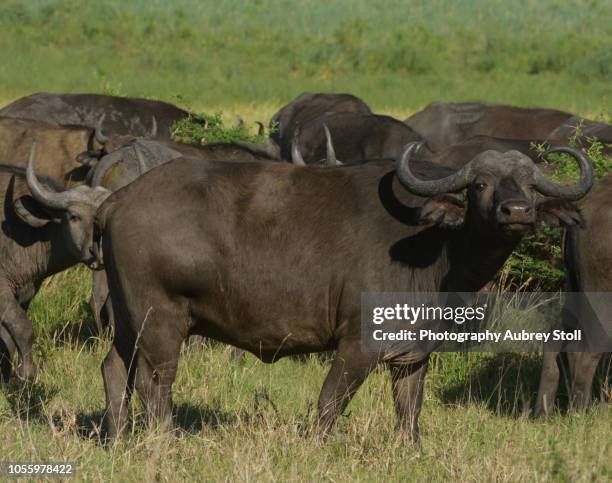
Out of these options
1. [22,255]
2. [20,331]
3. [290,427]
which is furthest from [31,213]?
[290,427]

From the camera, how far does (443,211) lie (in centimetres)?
618

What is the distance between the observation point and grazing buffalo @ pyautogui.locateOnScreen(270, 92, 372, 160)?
56.2 feet

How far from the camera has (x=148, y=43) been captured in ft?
127

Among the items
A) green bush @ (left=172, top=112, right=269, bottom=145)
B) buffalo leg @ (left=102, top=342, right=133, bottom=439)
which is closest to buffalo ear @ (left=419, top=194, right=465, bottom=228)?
buffalo leg @ (left=102, top=342, right=133, bottom=439)

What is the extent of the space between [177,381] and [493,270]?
8.76 feet

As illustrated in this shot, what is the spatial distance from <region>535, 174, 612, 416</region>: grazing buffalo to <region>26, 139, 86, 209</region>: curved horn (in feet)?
11.0

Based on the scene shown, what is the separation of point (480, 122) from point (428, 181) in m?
10.2

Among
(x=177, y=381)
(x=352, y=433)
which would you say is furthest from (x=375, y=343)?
(x=177, y=381)

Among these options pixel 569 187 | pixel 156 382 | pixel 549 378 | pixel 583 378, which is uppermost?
pixel 569 187

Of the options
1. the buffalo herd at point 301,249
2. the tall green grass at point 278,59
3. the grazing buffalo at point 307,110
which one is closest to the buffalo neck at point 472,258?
the buffalo herd at point 301,249

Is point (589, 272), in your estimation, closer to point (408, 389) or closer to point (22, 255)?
point (408, 389)

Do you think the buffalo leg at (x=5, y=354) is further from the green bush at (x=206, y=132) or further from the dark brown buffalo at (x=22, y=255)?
the green bush at (x=206, y=132)

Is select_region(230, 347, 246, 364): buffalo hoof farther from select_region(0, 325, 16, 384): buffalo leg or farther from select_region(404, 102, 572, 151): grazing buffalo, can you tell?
select_region(404, 102, 572, 151): grazing buffalo

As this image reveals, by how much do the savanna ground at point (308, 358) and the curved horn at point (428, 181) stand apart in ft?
4.35
